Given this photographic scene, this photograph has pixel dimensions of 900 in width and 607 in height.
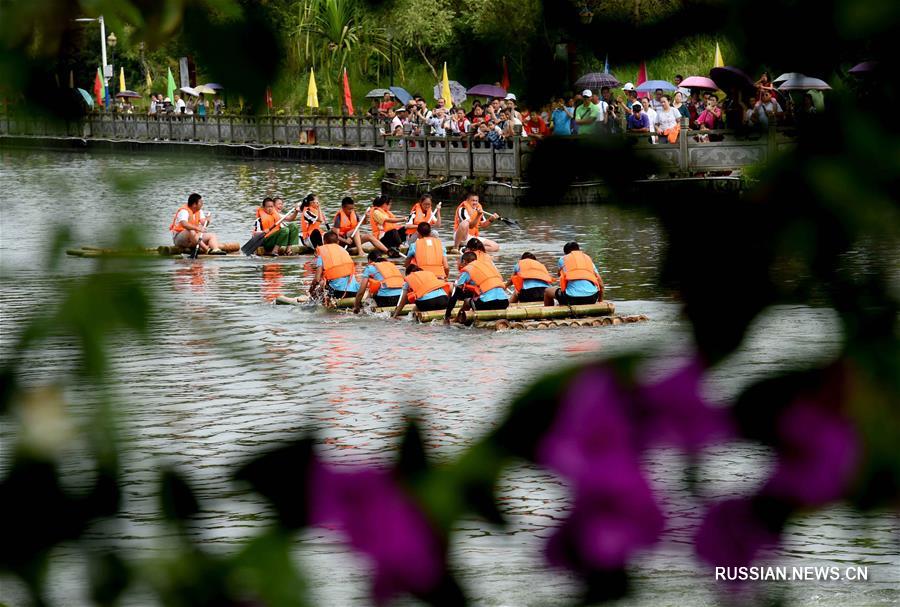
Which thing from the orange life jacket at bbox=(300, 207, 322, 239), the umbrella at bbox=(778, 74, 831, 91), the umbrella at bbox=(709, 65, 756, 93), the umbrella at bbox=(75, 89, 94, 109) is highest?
the umbrella at bbox=(75, 89, 94, 109)

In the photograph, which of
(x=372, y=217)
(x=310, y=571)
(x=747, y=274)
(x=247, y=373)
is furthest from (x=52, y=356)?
(x=372, y=217)

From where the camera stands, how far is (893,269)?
40.5 inches

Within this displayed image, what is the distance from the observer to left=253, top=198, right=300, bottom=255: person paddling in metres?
26.4

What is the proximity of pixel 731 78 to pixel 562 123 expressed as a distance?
12cm

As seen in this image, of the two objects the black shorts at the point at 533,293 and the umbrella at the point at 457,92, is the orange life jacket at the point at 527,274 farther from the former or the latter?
the umbrella at the point at 457,92

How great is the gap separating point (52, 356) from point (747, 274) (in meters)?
0.58

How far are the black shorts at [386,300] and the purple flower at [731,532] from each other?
18435 millimetres

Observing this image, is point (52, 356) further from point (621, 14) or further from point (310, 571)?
Answer: point (621, 14)

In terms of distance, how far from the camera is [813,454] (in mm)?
960

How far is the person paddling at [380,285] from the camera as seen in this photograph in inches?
765

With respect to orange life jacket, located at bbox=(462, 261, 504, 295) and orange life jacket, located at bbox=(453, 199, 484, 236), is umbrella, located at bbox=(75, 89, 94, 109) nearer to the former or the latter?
orange life jacket, located at bbox=(462, 261, 504, 295)

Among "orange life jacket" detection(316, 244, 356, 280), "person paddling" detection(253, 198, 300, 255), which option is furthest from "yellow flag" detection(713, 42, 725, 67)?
"person paddling" detection(253, 198, 300, 255)

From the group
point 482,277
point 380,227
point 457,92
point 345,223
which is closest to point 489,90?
point 457,92

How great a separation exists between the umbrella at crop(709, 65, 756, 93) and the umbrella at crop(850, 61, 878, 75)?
8 cm
